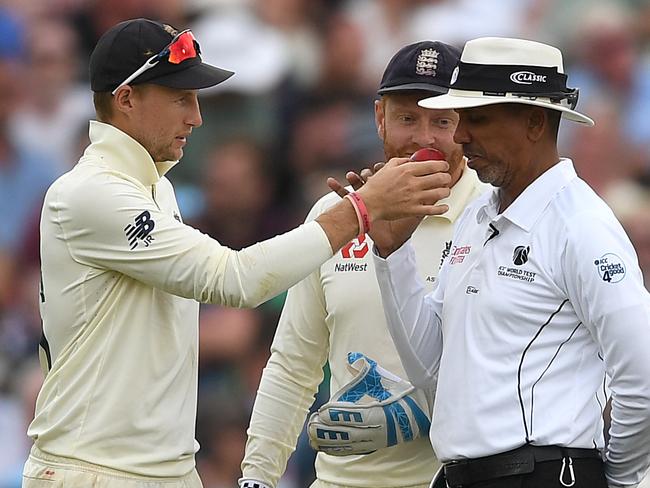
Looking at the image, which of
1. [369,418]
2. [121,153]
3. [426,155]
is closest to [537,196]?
[426,155]

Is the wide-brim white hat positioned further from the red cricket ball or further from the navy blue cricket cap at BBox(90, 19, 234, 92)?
the navy blue cricket cap at BBox(90, 19, 234, 92)

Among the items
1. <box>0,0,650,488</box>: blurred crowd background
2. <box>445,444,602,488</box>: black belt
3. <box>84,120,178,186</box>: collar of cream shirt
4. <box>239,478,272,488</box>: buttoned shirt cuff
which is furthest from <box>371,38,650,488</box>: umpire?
<box>0,0,650,488</box>: blurred crowd background

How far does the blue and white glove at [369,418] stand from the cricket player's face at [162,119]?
91 centimetres

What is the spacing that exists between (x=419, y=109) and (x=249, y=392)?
2.76 m

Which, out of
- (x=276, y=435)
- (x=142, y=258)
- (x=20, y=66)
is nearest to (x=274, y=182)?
(x=20, y=66)

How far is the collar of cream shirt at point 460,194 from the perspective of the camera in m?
4.23

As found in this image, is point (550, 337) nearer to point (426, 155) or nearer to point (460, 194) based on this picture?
point (426, 155)

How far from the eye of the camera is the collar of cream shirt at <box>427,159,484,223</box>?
4230mm

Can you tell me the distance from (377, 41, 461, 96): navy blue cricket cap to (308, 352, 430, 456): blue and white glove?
907mm

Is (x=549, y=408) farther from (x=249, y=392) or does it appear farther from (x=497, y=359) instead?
(x=249, y=392)

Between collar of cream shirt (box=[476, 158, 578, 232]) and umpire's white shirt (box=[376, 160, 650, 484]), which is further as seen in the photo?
collar of cream shirt (box=[476, 158, 578, 232])

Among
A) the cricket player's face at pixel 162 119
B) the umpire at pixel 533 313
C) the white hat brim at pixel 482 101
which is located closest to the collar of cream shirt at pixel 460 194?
the umpire at pixel 533 313

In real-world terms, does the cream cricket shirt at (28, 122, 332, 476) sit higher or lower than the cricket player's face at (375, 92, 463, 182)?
lower

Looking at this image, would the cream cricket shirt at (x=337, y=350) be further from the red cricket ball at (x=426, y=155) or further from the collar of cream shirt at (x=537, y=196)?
the collar of cream shirt at (x=537, y=196)
